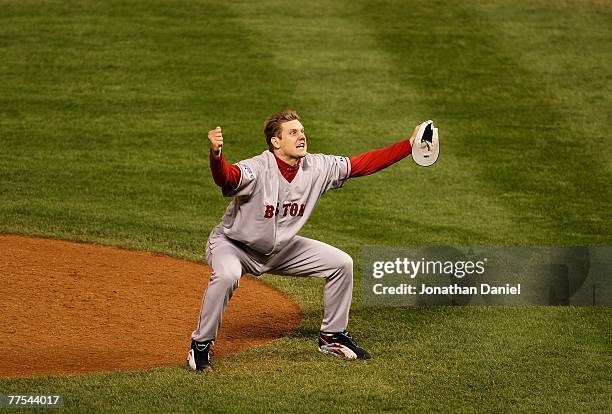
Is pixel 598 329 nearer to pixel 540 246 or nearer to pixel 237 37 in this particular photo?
pixel 540 246

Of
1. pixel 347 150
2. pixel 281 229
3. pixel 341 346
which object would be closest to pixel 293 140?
pixel 281 229

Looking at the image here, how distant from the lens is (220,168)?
7.05 meters

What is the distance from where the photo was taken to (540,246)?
10.3m

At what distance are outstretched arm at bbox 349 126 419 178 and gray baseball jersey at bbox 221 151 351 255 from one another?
21 centimetres

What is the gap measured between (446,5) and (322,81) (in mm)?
3195

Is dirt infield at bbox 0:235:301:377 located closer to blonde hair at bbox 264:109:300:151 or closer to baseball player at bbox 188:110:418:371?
baseball player at bbox 188:110:418:371

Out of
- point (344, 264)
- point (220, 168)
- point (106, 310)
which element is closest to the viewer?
point (220, 168)

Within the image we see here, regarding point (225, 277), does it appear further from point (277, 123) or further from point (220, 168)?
point (277, 123)

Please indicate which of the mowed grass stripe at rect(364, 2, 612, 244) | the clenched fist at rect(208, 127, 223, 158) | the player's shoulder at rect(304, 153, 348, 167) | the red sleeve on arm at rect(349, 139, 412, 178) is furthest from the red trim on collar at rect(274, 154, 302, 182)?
the mowed grass stripe at rect(364, 2, 612, 244)

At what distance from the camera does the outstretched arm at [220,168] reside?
6926mm

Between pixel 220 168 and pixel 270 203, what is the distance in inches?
23.6

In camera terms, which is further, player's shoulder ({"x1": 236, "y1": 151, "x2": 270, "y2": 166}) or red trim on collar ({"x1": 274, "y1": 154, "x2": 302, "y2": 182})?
red trim on collar ({"x1": 274, "y1": 154, "x2": 302, "y2": 182})

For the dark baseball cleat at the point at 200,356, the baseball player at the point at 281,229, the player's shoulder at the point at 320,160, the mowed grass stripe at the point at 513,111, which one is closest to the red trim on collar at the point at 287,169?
the baseball player at the point at 281,229

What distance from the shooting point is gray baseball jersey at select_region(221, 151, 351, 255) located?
7.50m
